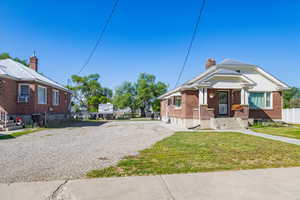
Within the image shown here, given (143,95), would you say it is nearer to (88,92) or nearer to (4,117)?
(88,92)

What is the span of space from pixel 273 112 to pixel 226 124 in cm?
673

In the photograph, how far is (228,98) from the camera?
15.2 m

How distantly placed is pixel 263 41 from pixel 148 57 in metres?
13.3

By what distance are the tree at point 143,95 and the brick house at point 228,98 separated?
Result: 63.0ft

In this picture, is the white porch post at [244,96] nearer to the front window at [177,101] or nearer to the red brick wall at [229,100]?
the red brick wall at [229,100]

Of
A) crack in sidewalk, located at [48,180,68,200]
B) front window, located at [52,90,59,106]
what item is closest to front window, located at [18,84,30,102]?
front window, located at [52,90,59,106]

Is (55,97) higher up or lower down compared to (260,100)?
higher up

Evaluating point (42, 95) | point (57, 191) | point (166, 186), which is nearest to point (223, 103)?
point (166, 186)

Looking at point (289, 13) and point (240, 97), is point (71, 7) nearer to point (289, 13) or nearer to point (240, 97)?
point (240, 97)

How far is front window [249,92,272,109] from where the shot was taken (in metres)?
16.2

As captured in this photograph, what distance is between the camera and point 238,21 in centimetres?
1367

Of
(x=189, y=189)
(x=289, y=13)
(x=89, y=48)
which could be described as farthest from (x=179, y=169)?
(x=289, y=13)

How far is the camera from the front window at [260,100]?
1620 centimetres

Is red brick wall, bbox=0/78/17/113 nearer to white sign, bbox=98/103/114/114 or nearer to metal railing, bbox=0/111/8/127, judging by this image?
metal railing, bbox=0/111/8/127
